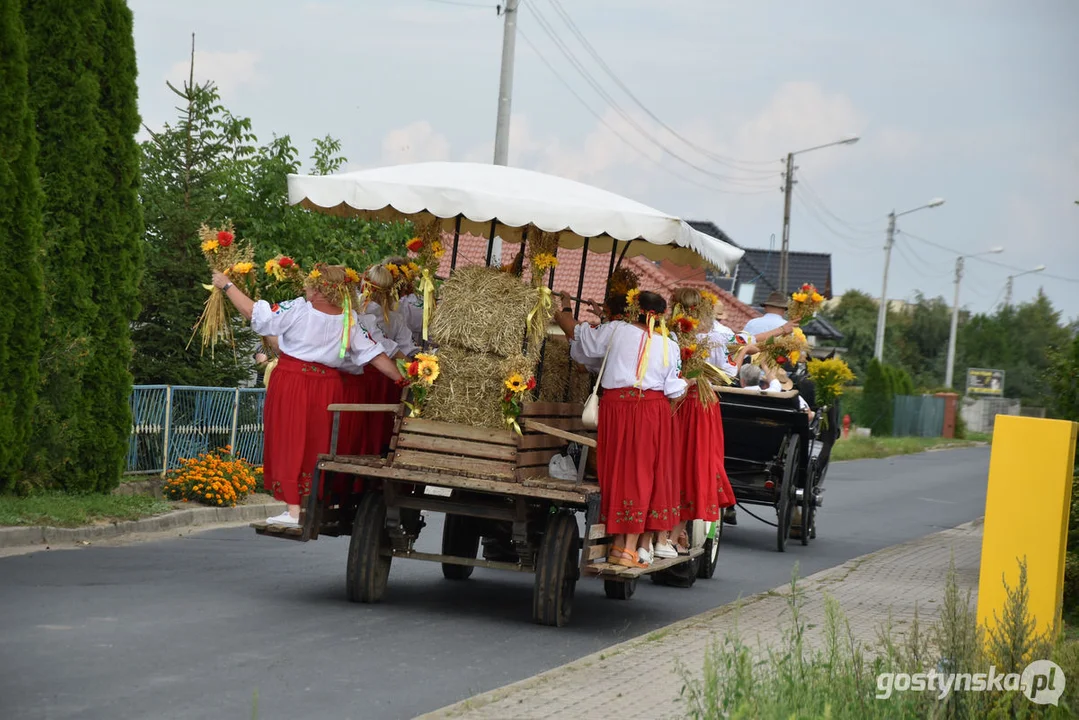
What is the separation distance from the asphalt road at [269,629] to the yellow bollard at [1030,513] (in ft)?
4.30

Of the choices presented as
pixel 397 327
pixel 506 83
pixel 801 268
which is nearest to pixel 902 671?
pixel 397 327

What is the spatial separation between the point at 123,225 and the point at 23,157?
1.67 metres

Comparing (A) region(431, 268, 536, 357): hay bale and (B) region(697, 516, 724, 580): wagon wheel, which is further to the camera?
(B) region(697, 516, 724, 580): wagon wheel

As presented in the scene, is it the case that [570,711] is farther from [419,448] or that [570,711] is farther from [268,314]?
[268,314]

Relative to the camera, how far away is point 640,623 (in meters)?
10.4

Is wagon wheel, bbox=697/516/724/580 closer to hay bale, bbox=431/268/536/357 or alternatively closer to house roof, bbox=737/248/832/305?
hay bale, bbox=431/268/536/357

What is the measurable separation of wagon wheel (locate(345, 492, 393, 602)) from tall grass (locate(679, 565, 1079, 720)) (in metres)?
3.53

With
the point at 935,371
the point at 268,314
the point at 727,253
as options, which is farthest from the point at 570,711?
the point at 935,371

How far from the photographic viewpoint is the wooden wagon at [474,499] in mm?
9469

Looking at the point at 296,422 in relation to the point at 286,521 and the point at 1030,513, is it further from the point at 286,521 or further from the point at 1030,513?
the point at 1030,513

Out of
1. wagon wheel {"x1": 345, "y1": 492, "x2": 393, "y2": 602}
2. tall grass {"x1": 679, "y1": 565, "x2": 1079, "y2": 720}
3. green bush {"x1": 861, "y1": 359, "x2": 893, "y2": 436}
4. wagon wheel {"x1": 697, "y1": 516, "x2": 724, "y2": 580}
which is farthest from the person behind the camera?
green bush {"x1": 861, "y1": 359, "x2": 893, "y2": 436}

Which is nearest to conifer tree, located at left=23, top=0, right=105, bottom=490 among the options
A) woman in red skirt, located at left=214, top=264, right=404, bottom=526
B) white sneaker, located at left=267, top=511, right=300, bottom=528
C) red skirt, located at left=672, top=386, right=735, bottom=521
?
woman in red skirt, located at left=214, top=264, right=404, bottom=526

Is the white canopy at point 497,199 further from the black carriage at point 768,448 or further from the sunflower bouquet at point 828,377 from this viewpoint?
the sunflower bouquet at point 828,377

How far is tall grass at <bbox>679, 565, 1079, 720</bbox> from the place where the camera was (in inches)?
230
